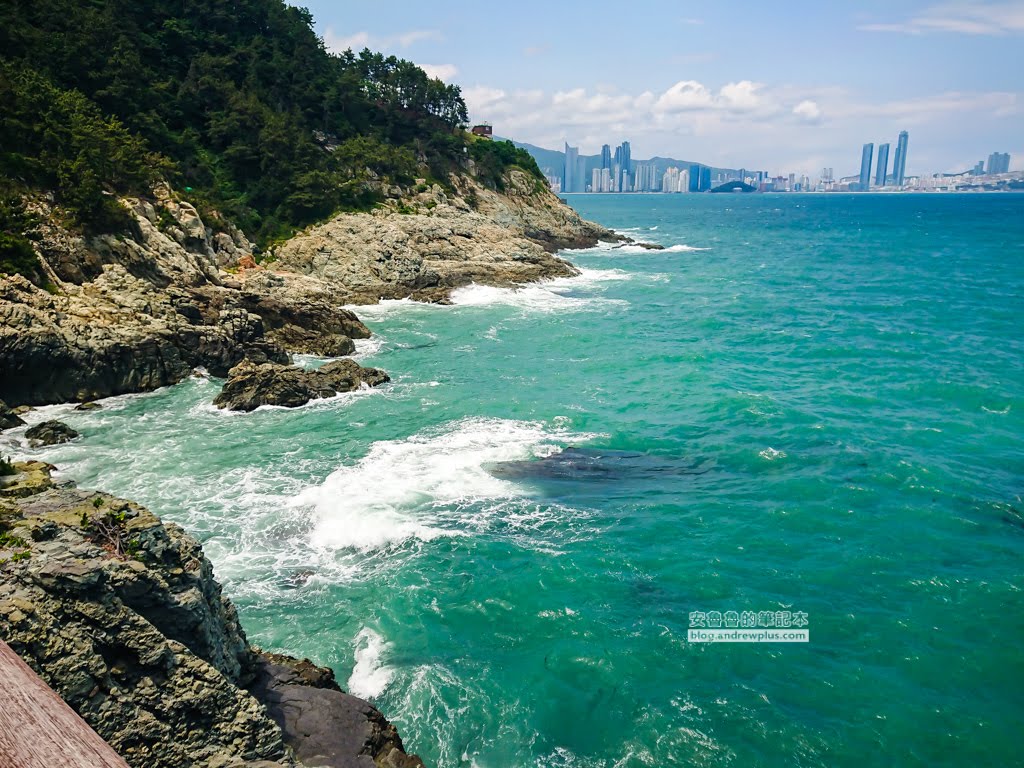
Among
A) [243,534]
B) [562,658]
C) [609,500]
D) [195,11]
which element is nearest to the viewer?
[562,658]

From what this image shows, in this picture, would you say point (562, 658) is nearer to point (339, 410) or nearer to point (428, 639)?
point (428, 639)

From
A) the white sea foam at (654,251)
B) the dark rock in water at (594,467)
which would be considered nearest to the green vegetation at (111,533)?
the dark rock in water at (594,467)

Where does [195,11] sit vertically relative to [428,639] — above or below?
above

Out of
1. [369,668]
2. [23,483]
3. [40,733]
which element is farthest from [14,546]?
[40,733]

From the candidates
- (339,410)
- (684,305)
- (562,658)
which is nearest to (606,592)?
(562,658)

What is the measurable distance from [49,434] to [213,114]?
4751cm

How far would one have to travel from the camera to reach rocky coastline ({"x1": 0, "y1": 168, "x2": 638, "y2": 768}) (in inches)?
360

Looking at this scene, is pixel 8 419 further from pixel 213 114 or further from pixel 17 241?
pixel 213 114

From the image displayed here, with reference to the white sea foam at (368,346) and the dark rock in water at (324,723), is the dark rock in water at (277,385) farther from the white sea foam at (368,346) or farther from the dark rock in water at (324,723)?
the dark rock in water at (324,723)

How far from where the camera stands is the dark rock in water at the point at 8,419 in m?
26.9

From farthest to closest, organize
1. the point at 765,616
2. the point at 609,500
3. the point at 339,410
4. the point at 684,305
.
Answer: the point at 684,305 → the point at 339,410 → the point at 609,500 → the point at 765,616

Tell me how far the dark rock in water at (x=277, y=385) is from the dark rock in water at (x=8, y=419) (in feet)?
24.4

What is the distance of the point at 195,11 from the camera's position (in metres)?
72.1

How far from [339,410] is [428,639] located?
1716cm
